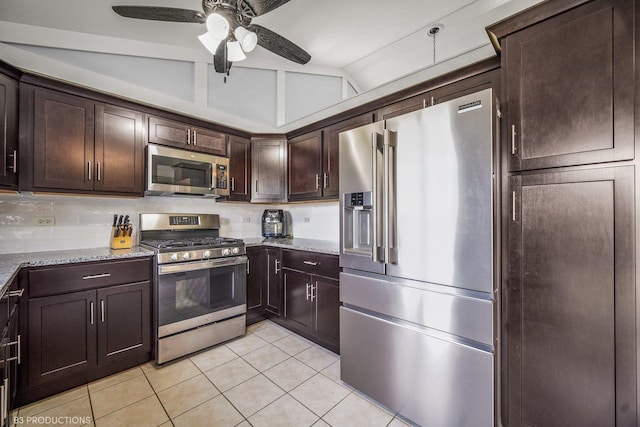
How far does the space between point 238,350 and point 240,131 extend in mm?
2418

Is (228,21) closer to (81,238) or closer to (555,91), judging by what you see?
(555,91)

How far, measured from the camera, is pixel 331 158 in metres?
2.84

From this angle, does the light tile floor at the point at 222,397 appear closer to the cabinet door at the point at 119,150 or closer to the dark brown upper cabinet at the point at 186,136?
the cabinet door at the point at 119,150

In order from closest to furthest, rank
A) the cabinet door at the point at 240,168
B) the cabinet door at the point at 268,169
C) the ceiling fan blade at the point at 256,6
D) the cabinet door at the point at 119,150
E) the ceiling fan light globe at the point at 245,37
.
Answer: the ceiling fan blade at the point at 256,6
the ceiling fan light globe at the point at 245,37
the cabinet door at the point at 119,150
the cabinet door at the point at 240,168
the cabinet door at the point at 268,169

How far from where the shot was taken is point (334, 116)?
2777 mm

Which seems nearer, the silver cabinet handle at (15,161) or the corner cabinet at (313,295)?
the silver cabinet handle at (15,161)

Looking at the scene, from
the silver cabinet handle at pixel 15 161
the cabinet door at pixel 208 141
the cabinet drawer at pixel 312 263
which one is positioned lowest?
the cabinet drawer at pixel 312 263

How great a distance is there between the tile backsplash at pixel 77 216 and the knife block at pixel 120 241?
0.29 ft

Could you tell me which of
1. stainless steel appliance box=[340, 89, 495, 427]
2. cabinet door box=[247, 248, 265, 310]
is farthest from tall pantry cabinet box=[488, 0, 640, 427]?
cabinet door box=[247, 248, 265, 310]

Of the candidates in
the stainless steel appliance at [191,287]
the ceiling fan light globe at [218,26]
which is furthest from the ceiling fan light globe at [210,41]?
the stainless steel appliance at [191,287]

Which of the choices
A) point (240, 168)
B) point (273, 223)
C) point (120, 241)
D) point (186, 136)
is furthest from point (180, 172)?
point (273, 223)

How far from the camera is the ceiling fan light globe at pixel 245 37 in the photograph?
160cm

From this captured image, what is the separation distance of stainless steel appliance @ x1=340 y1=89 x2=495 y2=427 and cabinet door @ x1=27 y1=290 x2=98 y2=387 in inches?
74.7

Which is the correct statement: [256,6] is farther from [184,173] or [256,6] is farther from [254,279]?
[254,279]
